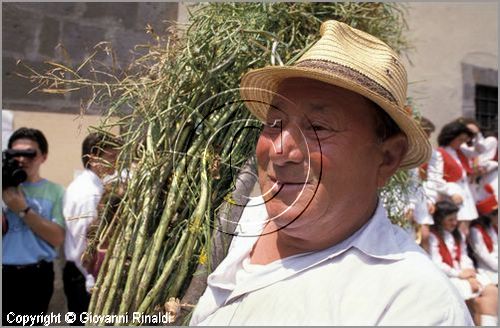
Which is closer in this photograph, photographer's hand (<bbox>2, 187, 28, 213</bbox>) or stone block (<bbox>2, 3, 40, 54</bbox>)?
photographer's hand (<bbox>2, 187, 28, 213</bbox>)

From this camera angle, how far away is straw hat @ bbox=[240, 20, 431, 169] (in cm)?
124

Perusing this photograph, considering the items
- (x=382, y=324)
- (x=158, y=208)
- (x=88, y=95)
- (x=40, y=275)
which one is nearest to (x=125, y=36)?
(x=88, y=95)

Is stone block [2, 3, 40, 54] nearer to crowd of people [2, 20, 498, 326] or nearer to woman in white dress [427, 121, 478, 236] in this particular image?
crowd of people [2, 20, 498, 326]

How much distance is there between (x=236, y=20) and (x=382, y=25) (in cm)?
74

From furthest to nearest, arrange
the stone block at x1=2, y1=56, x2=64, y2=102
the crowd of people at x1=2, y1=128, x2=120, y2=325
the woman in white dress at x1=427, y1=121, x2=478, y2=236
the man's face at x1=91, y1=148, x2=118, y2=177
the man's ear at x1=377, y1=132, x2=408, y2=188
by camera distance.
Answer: the woman in white dress at x1=427, y1=121, x2=478, y2=236, the crowd of people at x1=2, y1=128, x2=120, y2=325, the stone block at x1=2, y1=56, x2=64, y2=102, the man's face at x1=91, y1=148, x2=118, y2=177, the man's ear at x1=377, y1=132, x2=408, y2=188

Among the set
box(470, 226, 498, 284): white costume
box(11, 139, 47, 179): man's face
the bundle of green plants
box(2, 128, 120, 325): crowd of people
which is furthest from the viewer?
box(470, 226, 498, 284): white costume

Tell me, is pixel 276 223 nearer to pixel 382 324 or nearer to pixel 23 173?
pixel 382 324

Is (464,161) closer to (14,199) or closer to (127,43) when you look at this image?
(127,43)

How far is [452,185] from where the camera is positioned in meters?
4.21

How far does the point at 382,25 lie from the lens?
7.52 ft

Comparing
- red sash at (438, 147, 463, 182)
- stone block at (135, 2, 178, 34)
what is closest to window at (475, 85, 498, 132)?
red sash at (438, 147, 463, 182)

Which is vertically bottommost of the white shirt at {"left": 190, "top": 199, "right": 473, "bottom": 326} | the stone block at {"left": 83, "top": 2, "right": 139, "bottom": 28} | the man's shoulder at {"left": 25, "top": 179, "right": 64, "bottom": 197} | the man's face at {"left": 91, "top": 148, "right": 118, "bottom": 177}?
the white shirt at {"left": 190, "top": 199, "right": 473, "bottom": 326}

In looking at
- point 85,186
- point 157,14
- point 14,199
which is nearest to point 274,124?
point 157,14

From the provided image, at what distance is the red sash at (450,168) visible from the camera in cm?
418
